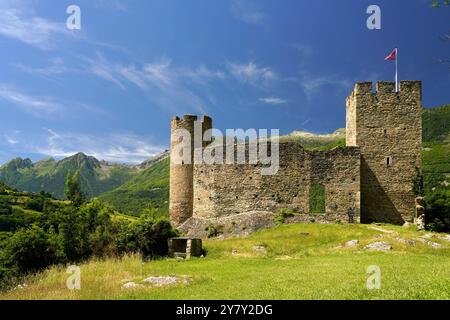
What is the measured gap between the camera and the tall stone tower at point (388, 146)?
3253cm

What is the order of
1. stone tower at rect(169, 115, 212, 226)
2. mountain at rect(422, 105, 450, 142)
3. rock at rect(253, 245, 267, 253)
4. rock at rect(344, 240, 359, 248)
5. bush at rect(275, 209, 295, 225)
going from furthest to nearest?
mountain at rect(422, 105, 450, 142) → stone tower at rect(169, 115, 212, 226) → bush at rect(275, 209, 295, 225) → rock at rect(253, 245, 267, 253) → rock at rect(344, 240, 359, 248)

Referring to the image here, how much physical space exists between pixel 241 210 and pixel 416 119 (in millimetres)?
16528

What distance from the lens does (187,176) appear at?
37438 mm

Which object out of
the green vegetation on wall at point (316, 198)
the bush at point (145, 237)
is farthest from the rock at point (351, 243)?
the bush at point (145, 237)

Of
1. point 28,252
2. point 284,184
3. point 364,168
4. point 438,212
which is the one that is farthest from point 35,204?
point 438,212

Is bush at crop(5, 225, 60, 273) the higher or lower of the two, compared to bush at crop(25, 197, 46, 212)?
higher

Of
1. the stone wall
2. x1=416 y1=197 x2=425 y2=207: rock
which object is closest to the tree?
the stone wall

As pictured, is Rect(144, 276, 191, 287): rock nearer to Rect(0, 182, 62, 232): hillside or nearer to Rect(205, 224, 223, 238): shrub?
Rect(205, 224, 223, 238): shrub

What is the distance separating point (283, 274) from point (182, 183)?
2324cm

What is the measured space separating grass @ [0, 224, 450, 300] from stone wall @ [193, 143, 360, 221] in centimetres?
584

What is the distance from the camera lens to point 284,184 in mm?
33844

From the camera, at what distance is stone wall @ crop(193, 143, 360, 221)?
106 feet
